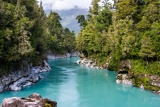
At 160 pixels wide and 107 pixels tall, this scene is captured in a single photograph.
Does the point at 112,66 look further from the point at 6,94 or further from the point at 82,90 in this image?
the point at 6,94

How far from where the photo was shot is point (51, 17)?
3253 inches

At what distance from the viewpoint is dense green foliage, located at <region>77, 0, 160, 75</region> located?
30469mm

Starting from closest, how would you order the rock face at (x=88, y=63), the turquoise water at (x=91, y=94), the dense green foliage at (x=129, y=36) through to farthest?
the turquoise water at (x=91, y=94)
the dense green foliage at (x=129, y=36)
the rock face at (x=88, y=63)

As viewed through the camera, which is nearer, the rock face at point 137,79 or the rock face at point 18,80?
the rock face at point 18,80

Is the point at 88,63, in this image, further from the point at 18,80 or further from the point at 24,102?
the point at 24,102

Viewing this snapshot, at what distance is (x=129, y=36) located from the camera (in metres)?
34.2

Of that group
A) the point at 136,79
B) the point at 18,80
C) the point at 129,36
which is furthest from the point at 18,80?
the point at 129,36

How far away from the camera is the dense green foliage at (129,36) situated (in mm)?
30469

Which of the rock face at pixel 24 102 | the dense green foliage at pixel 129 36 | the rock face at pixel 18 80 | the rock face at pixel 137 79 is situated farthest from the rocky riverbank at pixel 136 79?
the rock face at pixel 24 102

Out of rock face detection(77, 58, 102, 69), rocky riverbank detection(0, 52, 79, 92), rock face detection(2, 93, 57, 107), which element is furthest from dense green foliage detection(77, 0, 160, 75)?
rock face detection(2, 93, 57, 107)

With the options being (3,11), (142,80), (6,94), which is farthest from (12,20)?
(142,80)

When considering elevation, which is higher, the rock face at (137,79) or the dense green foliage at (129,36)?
the dense green foliage at (129,36)

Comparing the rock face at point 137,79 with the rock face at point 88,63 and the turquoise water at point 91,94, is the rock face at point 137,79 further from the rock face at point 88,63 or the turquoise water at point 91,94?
the rock face at point 88,63

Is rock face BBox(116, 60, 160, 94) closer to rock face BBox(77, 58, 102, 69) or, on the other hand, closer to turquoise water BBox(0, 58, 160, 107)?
turquoise water BBox(0, 58, 160, 107)
